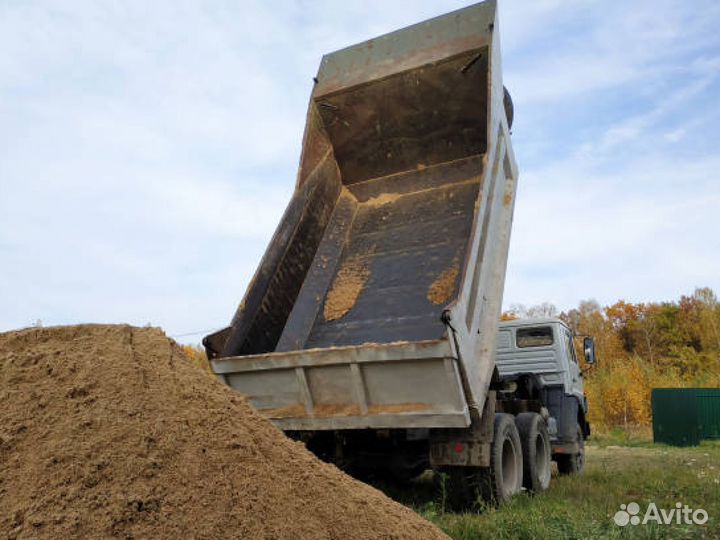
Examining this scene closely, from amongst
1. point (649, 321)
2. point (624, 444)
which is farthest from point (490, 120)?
point (649, 321)

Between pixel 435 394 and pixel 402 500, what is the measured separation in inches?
70.6

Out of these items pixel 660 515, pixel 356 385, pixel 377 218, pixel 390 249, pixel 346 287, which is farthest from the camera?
pixel 377 218

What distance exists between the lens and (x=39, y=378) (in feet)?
11.6

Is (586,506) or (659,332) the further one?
(659,332)

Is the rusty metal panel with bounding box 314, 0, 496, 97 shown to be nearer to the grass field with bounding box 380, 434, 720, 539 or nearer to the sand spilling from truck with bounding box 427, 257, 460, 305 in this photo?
the sand spilling from truck with bounding box 427, 257, 460, 305

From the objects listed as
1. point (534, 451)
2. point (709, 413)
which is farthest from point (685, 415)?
point (534, 451)

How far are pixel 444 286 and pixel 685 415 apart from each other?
14.9 metres

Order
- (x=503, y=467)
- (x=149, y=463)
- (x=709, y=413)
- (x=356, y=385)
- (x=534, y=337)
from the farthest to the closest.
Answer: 1. (x=709, y=413)
2. (x=534, y=337)
3. (x=503, y=467)
4. (x=356, y=385)
5. (x=149, y=463)

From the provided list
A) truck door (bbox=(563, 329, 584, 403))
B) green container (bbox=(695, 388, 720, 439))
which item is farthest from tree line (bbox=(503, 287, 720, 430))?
truck door (bbox=(563, 329, 584, 403))

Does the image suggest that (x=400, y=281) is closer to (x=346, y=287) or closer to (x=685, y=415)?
(x=346, y=287)

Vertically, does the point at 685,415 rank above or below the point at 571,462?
below

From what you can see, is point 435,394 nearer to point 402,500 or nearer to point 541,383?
point 402,500

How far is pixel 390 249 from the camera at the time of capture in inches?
257

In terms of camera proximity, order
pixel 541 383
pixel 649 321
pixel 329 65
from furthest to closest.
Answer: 1. pixel 649 321
2. pixel 541 383
3. pixel 329 65
